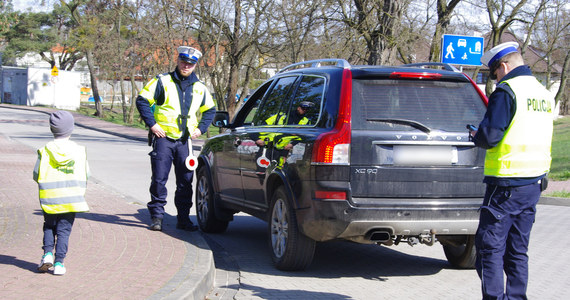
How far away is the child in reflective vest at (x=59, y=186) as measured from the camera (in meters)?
5.60

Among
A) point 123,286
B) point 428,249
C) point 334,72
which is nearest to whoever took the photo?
point 123,286

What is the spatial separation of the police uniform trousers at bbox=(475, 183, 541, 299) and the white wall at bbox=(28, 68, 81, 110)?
5572cm

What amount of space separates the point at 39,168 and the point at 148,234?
2145mm

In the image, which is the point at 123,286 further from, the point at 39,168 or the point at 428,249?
the point at 428,249

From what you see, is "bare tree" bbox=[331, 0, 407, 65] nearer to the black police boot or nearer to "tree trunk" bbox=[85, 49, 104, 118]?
the black police boot

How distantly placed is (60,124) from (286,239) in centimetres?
222

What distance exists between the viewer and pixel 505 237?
15.1ft

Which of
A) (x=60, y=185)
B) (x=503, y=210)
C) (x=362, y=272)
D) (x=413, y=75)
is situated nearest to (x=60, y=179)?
(x=60, y=185)

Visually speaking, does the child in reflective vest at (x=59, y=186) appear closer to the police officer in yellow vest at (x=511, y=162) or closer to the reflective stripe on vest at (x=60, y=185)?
the reflective stripe on vest at (x=60, y=185)

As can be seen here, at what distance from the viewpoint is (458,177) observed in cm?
600

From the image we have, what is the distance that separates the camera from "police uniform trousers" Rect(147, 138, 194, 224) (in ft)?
26.0

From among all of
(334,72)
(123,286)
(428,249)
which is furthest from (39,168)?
(428,249)

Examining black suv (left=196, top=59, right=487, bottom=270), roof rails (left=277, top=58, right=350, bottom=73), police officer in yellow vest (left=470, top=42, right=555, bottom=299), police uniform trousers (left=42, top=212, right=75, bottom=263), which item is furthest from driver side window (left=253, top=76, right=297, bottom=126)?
police officer in yellow vest (left=470, top=42, right=555, bottom=299)

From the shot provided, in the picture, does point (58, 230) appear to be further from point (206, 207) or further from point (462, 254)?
point (462, 254)
